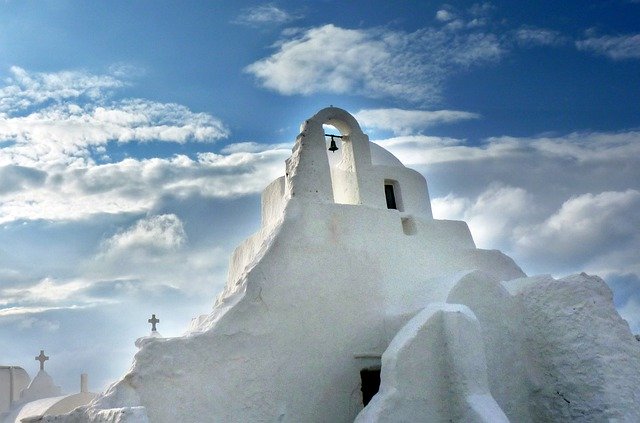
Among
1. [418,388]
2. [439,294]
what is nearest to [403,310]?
[439,294]

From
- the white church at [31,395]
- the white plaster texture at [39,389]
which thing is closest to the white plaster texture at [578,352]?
the white church at [31,395]

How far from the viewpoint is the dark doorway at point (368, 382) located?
31.7 feet

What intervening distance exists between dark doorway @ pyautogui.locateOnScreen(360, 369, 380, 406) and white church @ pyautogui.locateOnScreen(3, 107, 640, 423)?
2 centimetres

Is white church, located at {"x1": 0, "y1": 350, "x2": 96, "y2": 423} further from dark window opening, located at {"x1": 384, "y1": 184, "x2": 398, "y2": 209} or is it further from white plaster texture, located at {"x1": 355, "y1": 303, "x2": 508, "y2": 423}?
white plaster texture, located at {"x1": 355, "y1": 303, "x2": 508, "y2": 423}

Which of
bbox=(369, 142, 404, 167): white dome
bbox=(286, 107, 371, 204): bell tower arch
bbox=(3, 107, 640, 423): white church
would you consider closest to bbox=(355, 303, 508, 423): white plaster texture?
bbox=(3, 107, 640, 423): white church

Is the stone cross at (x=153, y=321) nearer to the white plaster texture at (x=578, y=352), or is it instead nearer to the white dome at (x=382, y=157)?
the white dome at (x=382, y=157)

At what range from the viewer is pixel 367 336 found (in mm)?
9914

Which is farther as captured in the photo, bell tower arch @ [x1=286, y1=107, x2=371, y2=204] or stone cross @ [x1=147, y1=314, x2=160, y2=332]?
stone cross @ [x1=147, y1=314, x2=160, y2=332]

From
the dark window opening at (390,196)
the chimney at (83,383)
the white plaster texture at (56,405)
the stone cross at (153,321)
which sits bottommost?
the white plaster texture at (56,405)

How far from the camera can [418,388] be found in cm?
824

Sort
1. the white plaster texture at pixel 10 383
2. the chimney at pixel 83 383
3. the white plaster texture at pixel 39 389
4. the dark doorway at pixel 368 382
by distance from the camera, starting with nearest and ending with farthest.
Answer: the dark doorway at pixel 368 382 < the chimney at pixel 83 383 < the white plaster texture at pixel 39 389 < the white plaster texture at pixel 10 383

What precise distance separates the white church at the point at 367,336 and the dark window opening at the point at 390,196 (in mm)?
Result: 448

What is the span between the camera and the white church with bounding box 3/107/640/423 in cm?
801

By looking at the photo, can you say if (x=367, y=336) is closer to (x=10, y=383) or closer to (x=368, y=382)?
(x=368, y=382)
